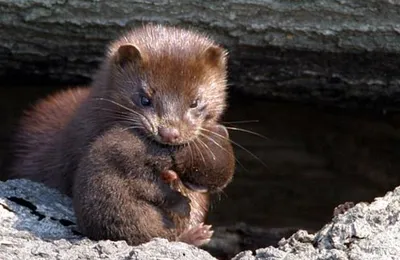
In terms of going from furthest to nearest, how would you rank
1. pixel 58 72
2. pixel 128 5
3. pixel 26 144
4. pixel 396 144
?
pixel 396 144 → pixel 58 72 → pixel 26 144 → pixel 128 5

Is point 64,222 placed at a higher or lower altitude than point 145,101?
lower

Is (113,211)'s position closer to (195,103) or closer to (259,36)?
(195,103)

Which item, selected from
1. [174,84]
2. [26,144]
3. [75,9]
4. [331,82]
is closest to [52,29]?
[75,9]

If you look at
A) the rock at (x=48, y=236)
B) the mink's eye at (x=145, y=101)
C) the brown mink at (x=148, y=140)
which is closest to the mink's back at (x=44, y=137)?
the brown mink at (x=148, y=140)

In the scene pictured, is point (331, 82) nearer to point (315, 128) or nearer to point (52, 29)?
point (315, 128)

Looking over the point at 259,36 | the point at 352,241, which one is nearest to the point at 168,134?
the point at 352,241

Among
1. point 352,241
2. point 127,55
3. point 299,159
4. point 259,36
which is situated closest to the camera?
point 352,241

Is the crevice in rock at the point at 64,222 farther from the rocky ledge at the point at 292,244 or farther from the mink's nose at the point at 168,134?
the mink's nose at the point at 168,134
